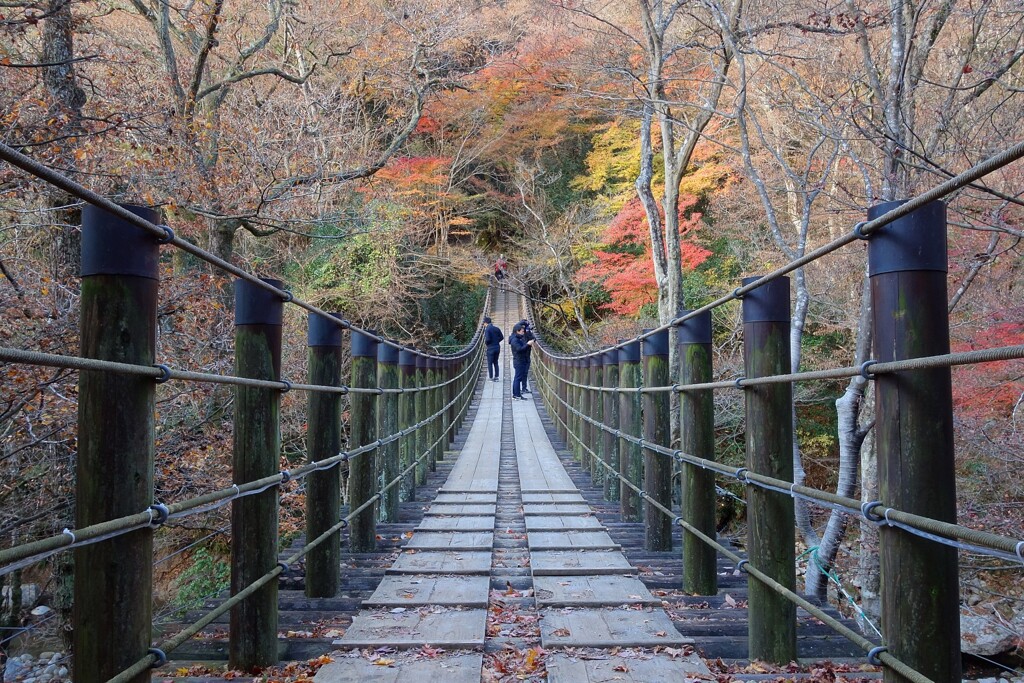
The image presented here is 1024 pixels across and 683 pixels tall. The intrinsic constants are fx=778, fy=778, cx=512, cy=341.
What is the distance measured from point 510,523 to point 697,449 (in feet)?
7.83

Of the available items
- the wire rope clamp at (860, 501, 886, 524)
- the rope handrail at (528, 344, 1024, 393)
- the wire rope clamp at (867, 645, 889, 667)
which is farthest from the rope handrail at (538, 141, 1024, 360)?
the wire rope clamp at (867, 645, 889, 667)

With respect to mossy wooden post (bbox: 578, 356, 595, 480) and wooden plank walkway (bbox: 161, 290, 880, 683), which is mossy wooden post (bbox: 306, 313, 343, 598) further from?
mossy wooden post (bbox: 578, 356, 595, 480)

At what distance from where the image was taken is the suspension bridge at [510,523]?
5.56 feet

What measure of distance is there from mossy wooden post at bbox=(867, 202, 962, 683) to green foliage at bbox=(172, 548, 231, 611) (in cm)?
959

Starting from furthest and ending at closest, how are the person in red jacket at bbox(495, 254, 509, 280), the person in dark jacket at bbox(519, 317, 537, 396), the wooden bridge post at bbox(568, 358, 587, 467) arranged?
→ 1. the person in red jacket at bbox(495, 254, 509, 280)
2. the person in dark jacket at bbox(519, 317, 537, 396)
3. the wooden bridge post at bbox(568, 358, 587, 467)

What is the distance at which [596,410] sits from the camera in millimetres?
7434

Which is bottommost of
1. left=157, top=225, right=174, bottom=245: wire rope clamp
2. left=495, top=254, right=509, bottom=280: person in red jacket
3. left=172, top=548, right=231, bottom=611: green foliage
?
left=172, top=548, right=231, bottom=611: green foliage

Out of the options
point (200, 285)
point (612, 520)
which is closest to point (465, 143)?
point (200, 285)

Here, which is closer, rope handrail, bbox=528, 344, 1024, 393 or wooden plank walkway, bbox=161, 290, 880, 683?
rope handrail, bbox=528, 344, 1024, 393

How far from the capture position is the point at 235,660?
260cm

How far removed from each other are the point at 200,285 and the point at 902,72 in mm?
7292

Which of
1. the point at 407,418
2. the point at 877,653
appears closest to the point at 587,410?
the point at 407,418

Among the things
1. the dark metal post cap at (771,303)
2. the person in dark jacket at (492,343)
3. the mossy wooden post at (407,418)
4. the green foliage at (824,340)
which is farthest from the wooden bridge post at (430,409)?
the green foliage at (824,340)

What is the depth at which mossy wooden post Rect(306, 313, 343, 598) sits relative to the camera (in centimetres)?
344
